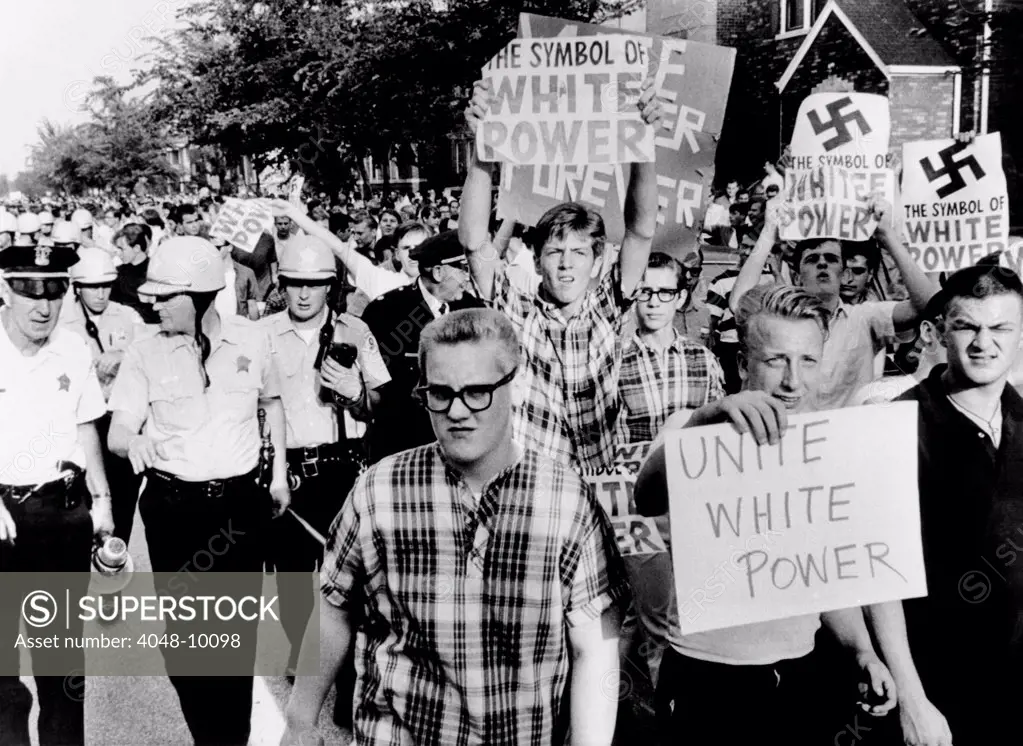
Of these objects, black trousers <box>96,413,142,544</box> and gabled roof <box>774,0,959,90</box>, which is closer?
gabled roof <box>774,0,959,90</box>

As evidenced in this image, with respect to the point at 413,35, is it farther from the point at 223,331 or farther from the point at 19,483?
the point at 19,483

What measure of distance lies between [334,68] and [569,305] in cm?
183

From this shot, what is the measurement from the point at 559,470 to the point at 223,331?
2.10m

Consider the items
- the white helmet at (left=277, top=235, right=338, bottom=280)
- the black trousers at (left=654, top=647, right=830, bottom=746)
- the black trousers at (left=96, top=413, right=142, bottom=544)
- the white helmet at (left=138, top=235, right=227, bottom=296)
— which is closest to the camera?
the black trousers at (left=654, top=647, right=830, bottom=746)

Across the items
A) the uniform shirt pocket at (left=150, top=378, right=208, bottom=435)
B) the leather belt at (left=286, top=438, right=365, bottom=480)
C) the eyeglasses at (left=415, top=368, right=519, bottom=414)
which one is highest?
the eyeglasses at (left=415, top=368, right=519, bottom=414)

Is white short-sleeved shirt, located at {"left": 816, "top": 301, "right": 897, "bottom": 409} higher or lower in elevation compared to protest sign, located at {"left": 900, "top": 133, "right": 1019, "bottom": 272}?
lower

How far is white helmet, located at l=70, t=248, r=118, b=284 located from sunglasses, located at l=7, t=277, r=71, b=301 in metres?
1.01

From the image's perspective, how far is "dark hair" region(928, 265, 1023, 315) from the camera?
3316 mm

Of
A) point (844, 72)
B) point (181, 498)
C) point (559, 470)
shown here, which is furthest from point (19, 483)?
point (844, 72)

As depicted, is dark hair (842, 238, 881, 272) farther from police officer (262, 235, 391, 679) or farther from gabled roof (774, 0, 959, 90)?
police officer (262, 235, 391, 679)

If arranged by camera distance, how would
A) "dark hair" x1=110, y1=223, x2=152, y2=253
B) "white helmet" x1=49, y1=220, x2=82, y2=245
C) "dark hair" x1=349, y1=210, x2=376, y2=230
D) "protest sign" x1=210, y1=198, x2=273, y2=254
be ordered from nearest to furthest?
"protest sign" x1=210, y1=198, x2=273, y2=254
"white helmet" x1=49, y1=220, x2=82, y2=245
"dark hair" x1=110, y1=223, x2=152, y2=253
"dark hair" x1=349, y1=210, x2=376, y2=230

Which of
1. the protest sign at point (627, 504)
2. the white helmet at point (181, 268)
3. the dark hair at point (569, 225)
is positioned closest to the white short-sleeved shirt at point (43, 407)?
the white helmet at point (181, 268)

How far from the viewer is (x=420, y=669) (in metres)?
2.33

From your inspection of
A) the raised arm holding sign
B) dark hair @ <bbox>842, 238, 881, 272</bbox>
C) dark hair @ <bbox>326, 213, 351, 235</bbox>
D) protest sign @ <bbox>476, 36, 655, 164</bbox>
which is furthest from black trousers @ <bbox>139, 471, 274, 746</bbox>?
dark hair @ <bbox>326, 213, 351, 235</bbox>
